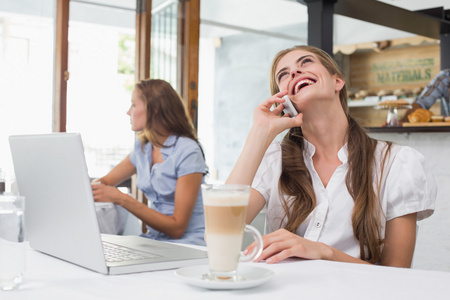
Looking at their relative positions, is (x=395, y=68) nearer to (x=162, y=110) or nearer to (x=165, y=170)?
(x=162, y=110)

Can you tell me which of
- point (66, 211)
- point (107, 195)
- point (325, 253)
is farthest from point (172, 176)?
point (66, 211)

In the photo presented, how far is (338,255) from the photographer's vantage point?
132 centimetres

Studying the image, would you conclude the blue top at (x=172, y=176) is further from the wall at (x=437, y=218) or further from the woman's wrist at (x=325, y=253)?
the wall at (x=437, y=218)

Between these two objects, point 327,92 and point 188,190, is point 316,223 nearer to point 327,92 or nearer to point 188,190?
point 327,92

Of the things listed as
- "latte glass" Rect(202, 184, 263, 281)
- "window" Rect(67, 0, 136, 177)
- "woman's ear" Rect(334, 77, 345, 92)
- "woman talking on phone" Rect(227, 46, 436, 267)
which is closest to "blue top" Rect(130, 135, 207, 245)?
"woman talking on phone" Rect(227, 46, 436, 267)

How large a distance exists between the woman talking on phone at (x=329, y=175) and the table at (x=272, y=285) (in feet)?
1.55

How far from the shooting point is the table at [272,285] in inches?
32.9

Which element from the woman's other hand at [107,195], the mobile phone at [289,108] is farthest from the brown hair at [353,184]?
the woman's other hand at [107,195]

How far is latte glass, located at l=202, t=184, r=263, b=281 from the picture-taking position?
883mm

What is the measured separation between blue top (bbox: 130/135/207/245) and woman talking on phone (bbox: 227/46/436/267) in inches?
32.1

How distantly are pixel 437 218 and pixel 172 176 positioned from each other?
65.9 inches

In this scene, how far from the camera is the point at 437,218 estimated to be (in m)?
3.20

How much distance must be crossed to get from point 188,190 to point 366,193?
107cm

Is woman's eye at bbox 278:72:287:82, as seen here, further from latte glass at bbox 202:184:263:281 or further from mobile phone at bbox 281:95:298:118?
latte glass at bbox 202:184:263:281
